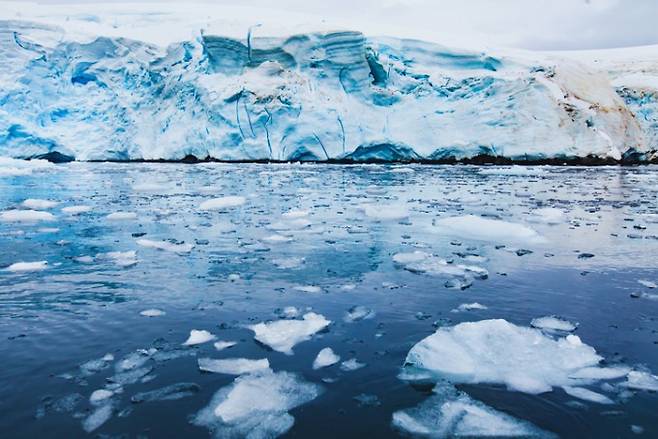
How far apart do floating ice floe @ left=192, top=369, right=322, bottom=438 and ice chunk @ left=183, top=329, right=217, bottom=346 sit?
582mm

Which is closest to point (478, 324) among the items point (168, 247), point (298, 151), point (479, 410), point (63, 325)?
point (479, 410)

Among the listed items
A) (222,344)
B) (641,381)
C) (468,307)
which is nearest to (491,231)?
(468,307)

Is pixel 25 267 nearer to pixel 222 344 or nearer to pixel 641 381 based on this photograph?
pixel 222 344

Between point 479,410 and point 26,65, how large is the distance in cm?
2627

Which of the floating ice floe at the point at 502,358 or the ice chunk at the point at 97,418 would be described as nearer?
the ice chunk at the point at 97,418

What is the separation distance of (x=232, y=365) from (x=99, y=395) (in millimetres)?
673

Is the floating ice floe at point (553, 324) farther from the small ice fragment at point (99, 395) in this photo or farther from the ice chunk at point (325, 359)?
the small ice fragment at point (99, 395)

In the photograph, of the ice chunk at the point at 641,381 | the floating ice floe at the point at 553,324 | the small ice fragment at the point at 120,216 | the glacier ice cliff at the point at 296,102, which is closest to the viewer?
the ice chunk at the point at 641,381

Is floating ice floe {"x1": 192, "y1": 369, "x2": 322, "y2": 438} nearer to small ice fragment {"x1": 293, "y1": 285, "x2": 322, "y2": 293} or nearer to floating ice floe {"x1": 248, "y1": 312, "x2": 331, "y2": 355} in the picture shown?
floating ice floe {"x1": 248, "y1": 312, "x2": 331, "y2": 355}

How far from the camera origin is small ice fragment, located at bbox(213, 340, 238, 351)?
307 centimetres

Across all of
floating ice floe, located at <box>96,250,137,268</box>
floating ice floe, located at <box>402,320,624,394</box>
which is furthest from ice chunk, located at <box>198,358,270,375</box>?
floating ice floe, located at <box>96,250,137,268</box>

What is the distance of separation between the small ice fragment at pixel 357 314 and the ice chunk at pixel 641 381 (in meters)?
1.57

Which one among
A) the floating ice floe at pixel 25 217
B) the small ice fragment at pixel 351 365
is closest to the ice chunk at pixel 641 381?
the small ice fragment at pixel 351 365

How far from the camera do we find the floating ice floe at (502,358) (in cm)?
265
